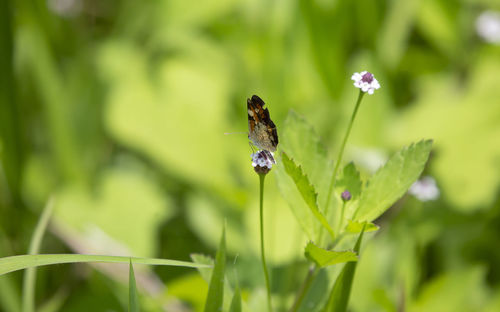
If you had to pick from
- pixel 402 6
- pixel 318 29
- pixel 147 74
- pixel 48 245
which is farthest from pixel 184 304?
pixel 402 6

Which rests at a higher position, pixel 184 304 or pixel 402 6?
pixel 402 6

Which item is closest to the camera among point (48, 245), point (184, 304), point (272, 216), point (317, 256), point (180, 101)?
point (317, 256)

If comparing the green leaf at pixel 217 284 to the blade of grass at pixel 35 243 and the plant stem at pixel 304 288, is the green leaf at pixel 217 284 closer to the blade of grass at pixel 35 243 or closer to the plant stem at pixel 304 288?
the plant stem at pixel 304 288

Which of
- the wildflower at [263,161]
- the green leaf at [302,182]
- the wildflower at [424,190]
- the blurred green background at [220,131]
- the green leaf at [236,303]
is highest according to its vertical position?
the blurred green background at [220,131]

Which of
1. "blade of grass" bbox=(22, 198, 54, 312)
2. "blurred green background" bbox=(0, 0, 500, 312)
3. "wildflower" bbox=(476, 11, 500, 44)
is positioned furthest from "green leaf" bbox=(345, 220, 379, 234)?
"wildflower" bbox=(476, 11, 500, 44)

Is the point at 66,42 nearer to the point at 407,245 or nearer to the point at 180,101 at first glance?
the point at 180,101

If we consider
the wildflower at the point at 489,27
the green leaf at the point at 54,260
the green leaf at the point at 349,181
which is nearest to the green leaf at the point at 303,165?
the green leaf at the point at 349,181

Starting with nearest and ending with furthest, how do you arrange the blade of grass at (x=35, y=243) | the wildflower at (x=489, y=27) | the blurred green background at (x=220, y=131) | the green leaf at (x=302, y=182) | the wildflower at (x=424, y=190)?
→ 1. the green leaf at (x=302, y=182)
2. the blade of grass at (x=35, y=243)
3. the wildflower at (x=424, y=190)
4. the blurred green background at (x=220, y=131)
5. the wildflower at (x=489, y=27)

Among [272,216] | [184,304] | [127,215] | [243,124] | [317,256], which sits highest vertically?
[243,124]

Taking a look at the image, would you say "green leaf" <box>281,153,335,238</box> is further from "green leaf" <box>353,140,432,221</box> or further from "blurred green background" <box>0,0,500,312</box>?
"blurred green background" <box>0,0,500,312</box>
